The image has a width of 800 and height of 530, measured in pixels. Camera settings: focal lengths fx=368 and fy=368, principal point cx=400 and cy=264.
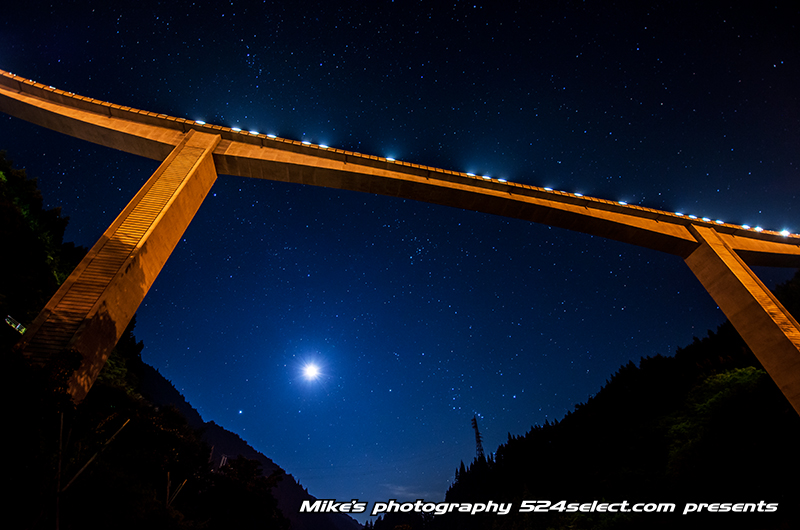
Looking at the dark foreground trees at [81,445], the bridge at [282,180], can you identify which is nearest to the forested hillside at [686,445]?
the bridge at [282,180]

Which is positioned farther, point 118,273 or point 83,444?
point 118,273

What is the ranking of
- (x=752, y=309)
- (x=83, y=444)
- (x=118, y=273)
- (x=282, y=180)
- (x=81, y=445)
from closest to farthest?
(x=81, y=445)
(x=83, y=444)
(x=118, y=273)
(x=752, y=309)
(x=282, y=180)

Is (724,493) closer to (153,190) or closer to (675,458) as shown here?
A: (675,458)

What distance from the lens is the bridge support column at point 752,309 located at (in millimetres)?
9748

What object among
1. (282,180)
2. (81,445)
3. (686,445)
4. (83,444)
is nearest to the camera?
(81,445)

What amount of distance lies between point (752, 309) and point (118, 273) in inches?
640

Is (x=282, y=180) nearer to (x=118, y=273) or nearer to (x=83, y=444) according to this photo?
(x=118, y=273)

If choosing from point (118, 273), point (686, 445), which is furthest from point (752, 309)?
point (118, 273)

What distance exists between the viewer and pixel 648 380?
28.2 metres

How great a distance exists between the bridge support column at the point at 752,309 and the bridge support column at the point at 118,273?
15872 mm

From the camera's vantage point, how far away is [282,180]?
11.6 m

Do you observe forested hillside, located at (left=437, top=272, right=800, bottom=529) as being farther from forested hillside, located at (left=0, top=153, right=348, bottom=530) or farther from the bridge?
forested hillside, located at (left=0, top=153, right=348, bottom=530)

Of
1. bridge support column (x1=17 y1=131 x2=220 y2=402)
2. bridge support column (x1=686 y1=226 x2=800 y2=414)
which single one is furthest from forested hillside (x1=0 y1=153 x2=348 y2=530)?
bridge support column (x1=686 y1=226 x2=800 y2=414)

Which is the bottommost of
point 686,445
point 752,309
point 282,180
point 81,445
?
point 81,445
